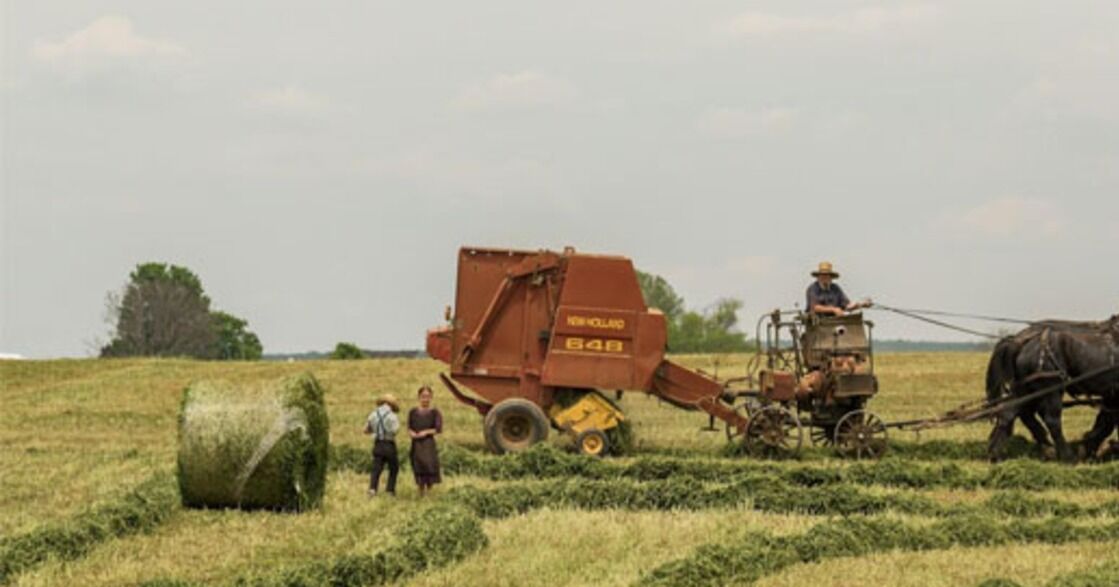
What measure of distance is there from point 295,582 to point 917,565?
541cm

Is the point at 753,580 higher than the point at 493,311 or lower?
lower

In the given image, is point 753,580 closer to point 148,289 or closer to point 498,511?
point 498,511

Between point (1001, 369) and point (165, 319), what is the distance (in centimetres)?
8372

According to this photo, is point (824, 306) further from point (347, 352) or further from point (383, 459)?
point (347, 352)

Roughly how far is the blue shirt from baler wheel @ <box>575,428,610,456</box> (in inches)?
137

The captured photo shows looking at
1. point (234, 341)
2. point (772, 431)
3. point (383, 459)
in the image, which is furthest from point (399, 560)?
point (234, 341)

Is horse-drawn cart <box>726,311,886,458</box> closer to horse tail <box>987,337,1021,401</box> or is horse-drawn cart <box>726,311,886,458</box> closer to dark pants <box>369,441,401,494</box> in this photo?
horse tail <box>987,337,1021,401</box>

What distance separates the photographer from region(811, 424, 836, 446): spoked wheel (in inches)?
909

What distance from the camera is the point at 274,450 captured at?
16719 mm

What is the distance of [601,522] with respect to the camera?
53.5 feet

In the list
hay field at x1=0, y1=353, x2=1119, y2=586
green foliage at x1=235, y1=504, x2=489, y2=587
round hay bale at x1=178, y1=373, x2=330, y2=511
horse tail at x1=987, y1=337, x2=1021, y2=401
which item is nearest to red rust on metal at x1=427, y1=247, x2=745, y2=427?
hay field at x1=0, y1=353, x2=1119, y2=586

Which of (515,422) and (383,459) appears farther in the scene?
(515,422)

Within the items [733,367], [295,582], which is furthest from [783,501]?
[733,367]

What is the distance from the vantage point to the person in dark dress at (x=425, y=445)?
18641 mm
